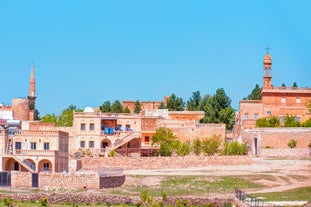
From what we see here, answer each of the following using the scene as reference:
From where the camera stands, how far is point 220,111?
358 ft

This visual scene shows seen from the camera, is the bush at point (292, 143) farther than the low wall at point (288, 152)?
Yes

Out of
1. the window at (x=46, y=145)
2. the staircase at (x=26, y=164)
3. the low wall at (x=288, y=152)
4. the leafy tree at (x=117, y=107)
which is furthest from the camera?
the leafy tree at (x=117, y=107)

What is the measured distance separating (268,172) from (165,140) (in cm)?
1538

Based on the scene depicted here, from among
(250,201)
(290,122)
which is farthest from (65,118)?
(250,201)

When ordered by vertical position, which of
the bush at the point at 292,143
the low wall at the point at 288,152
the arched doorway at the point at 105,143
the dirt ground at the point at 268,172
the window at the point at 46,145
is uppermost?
the arched doorway at the point at 105,143

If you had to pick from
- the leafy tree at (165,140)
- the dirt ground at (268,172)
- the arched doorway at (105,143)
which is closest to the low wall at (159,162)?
the dirt ground at (268,172)

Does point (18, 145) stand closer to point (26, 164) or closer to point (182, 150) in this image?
point (26, 164)

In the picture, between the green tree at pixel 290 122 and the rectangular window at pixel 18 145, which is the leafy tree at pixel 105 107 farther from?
the rectangular window at pixel 18 145

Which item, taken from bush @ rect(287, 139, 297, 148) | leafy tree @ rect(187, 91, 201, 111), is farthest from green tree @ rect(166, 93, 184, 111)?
bush @ rect(287, 139, 297, 148)

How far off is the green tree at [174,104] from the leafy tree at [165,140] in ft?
67.6

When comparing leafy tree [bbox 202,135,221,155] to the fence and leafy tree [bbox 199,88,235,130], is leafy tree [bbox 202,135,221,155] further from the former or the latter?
the fence

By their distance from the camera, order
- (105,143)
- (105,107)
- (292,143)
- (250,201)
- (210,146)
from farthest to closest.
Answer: (105,107)
(105,143)
(210,146)
(292,143)
(250,201)

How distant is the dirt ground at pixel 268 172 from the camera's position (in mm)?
77900

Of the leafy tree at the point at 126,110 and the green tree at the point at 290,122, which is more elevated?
the leafy tree at the point at 126,110
